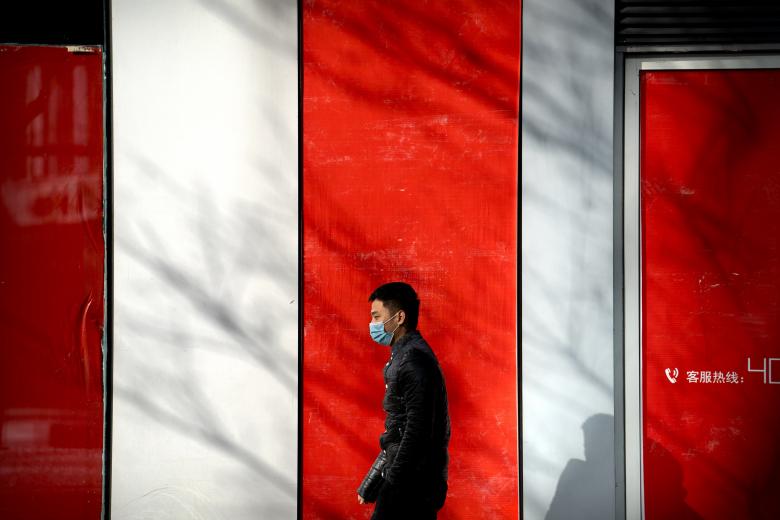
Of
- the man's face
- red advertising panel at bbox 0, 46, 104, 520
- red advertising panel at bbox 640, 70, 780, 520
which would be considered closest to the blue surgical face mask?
the man's face

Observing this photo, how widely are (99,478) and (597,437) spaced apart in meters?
3.50

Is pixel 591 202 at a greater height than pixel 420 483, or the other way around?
pixel 591 202

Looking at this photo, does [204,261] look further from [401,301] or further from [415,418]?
[415,418]

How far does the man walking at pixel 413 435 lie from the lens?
278cm

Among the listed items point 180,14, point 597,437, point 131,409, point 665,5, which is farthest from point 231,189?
point 665,5

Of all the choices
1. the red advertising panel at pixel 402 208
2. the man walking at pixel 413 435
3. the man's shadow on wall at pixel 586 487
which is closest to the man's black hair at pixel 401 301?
the man walking at pixel 413 435

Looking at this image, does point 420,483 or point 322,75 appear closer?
point 420,483

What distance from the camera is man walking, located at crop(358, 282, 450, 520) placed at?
2.78 m

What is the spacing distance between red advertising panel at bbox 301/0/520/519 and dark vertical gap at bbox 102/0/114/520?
135 centimetres

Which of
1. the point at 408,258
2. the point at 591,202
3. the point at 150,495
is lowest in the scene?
the point at 150,495

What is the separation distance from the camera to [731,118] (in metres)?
3.94

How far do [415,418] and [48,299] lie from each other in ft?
9.42

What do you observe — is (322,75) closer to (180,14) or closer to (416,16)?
(416,16)

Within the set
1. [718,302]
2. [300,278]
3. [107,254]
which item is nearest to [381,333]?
[300,278]
